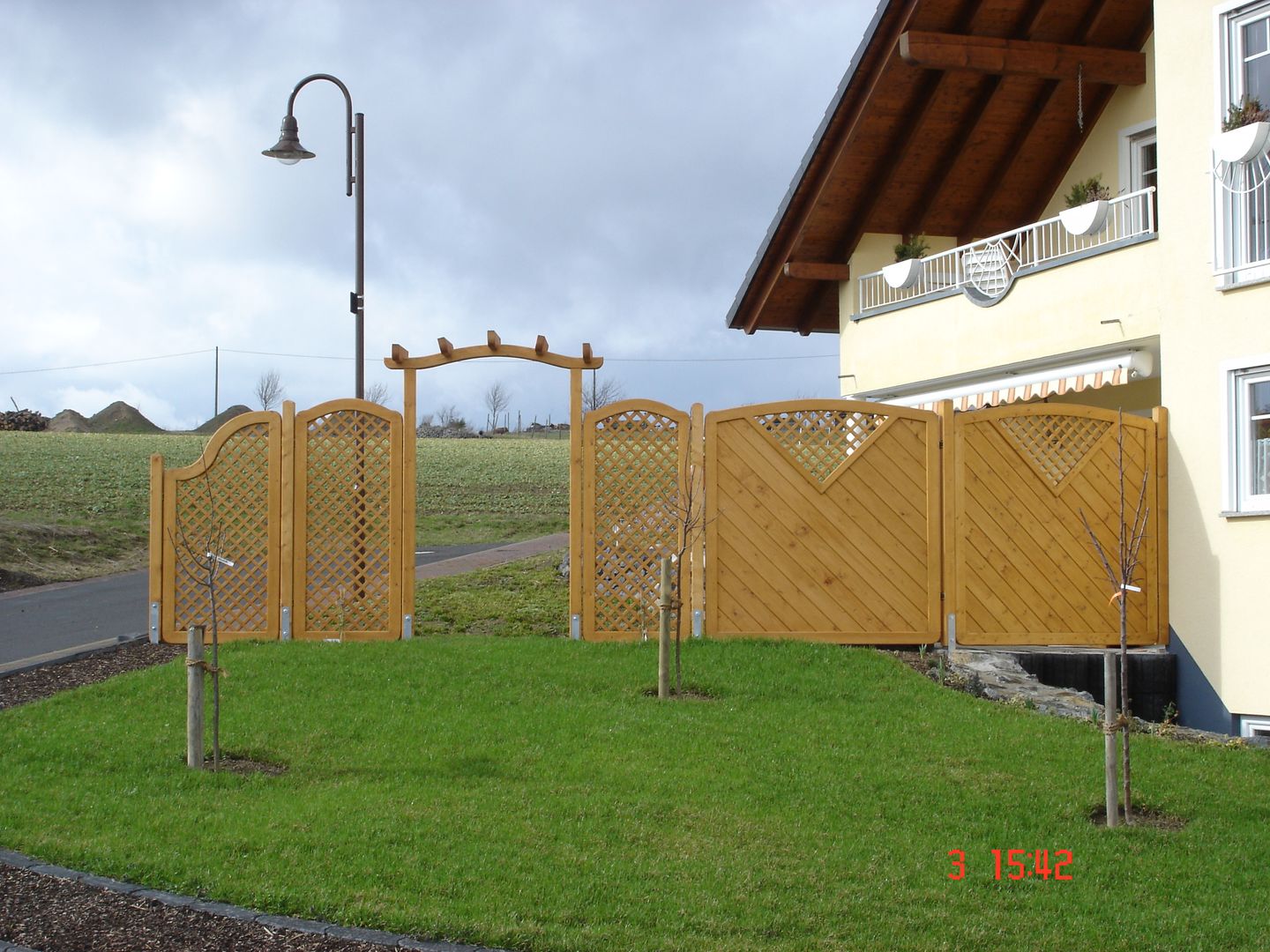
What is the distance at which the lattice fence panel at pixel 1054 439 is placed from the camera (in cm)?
1226

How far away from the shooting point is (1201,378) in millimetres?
12242

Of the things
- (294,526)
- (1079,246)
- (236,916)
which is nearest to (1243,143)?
(1079,246)

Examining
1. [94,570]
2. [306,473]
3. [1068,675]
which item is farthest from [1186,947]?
[94,570]

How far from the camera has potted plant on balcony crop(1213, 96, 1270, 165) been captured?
11422mm

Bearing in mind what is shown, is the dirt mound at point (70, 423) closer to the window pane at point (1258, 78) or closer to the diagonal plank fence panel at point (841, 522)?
the diagonal plank fence panel at point (841, 522)

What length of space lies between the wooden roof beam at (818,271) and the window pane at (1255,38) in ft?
22.8

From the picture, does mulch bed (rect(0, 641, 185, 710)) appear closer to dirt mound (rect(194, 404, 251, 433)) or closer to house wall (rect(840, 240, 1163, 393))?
house wall (rect(840, 240, 1163, 393))

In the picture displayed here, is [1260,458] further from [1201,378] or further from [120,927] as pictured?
[120,927]

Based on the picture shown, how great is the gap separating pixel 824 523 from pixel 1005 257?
549 centimetres

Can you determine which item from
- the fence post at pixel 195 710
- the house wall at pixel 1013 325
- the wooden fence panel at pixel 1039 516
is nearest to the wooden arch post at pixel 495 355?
the wooden fence panel at pixel 1039 516

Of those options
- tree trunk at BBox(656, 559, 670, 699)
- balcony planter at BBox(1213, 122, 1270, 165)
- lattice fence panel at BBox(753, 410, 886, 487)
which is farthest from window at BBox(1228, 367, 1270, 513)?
tree trunk at BBox(656, 559, 670, 699)

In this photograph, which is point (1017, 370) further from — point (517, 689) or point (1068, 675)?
point (517, 689)

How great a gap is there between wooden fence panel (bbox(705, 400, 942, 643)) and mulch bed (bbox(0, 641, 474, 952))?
7044mm

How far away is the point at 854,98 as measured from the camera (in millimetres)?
16094
